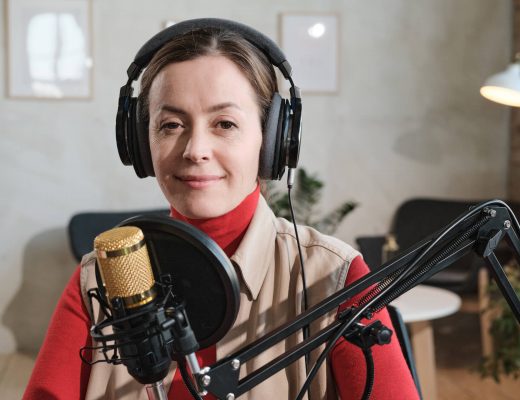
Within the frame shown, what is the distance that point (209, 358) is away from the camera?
→ 0.99m

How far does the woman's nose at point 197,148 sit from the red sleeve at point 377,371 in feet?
0.88

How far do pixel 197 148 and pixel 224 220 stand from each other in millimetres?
161

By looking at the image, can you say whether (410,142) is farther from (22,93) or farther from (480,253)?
(480,253)

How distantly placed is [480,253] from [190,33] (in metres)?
0.56

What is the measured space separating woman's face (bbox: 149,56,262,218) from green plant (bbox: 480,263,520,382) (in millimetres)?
2307

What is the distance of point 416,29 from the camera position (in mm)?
4301

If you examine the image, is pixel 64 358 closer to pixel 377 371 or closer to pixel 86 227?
pixel 377 371

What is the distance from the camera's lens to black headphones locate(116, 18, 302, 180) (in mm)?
980

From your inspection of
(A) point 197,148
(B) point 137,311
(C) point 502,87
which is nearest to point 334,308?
(B) point 137,311

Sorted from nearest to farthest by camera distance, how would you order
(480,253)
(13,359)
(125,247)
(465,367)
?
(125,247) → (480,253) → (465,367) → (13,359)

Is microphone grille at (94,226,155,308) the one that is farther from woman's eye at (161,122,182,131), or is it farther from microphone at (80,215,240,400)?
woman's eye at (161,122,182,131)

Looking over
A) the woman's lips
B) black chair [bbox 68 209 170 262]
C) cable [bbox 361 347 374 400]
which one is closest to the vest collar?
the woman's lips

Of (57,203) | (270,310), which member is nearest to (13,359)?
(57,203)

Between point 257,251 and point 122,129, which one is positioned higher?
point 122,129
